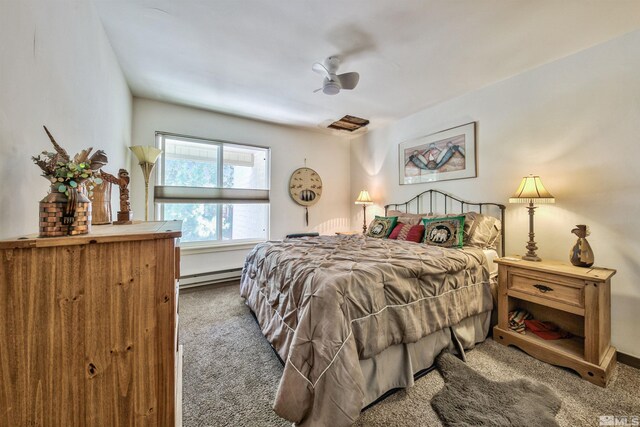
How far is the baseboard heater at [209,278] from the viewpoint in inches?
134

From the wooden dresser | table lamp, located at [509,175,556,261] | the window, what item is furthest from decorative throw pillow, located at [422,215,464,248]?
the window

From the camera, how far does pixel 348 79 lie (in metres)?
2.28

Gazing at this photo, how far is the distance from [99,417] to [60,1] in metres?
2.01

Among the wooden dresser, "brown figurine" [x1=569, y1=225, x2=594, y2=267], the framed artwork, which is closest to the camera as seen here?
the wooden dresser

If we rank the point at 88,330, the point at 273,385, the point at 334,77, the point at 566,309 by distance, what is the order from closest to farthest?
the point at 88,330, the point at 273,385, the point at 566,309, the point at 334,77

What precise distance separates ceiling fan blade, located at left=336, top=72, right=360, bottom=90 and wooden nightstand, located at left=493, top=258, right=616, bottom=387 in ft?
7.06

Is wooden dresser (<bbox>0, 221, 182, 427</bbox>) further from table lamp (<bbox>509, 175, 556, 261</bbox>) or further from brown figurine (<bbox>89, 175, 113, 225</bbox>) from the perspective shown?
table lamp (<bbox>509, 175, 556, 261</bbox>)

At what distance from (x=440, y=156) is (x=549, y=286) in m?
1.96

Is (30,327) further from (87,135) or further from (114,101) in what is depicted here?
(114,101)

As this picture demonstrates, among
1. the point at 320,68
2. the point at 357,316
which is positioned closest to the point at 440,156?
the point at 320,68

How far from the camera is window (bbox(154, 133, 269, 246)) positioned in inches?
134

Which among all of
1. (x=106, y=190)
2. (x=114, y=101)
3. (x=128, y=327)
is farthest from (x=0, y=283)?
(x=114, y=101)

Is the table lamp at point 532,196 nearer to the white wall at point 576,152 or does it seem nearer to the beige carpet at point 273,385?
the white wall at point 576,152

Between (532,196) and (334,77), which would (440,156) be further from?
(334,77)
